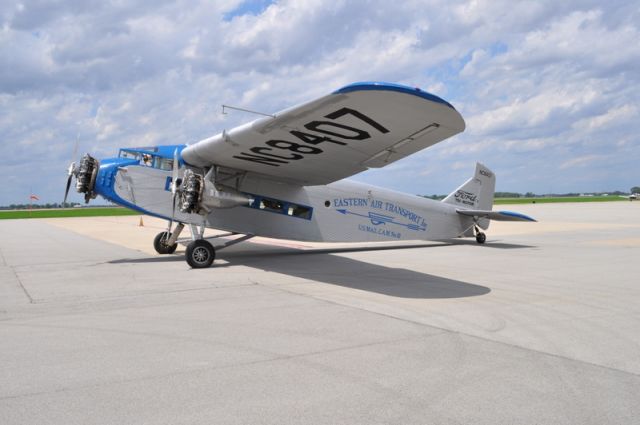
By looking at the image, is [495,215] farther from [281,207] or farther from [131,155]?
[131,155]

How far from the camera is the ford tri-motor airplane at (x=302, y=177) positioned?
8008mm

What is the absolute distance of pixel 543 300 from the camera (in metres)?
7.34

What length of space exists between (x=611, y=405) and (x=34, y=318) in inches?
256

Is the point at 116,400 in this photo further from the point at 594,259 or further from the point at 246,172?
the point at 594,259

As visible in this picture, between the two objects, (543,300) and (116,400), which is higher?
(543,300)

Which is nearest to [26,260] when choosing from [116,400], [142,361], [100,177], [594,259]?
[100,177]

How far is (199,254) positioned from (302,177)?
11.2ft

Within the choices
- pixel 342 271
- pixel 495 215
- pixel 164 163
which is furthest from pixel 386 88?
pixel 495 215

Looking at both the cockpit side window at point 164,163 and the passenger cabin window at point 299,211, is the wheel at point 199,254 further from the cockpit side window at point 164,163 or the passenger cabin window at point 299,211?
the passenger cabin window at point 299,211

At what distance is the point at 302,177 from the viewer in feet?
41.1

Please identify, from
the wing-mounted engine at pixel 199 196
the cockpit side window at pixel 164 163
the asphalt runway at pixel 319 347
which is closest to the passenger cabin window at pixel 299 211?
the wing-mounted engine at pixel 199 196

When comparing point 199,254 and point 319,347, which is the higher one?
point 199,254

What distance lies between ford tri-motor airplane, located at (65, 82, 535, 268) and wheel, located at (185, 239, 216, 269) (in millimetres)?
23

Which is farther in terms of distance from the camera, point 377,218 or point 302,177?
point 377,218
